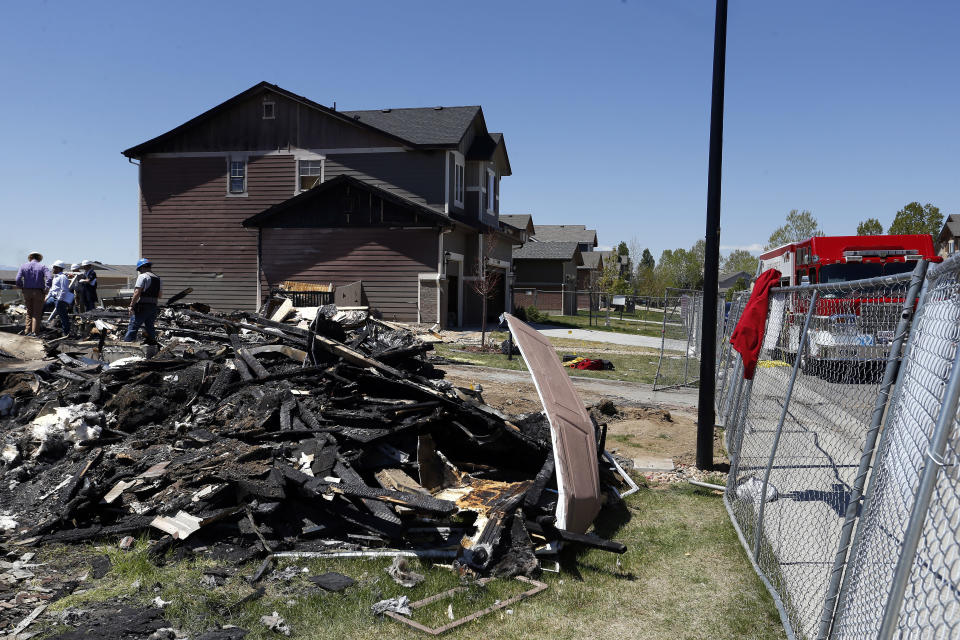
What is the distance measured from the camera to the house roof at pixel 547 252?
152ft

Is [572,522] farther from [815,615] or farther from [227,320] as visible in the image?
[227,320]

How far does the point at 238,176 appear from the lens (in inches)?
1092

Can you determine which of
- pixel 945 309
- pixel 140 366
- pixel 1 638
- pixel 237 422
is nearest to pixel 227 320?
pixel 140 366

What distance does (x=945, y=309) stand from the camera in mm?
2457

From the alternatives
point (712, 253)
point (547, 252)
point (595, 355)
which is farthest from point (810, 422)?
point (547, 252)

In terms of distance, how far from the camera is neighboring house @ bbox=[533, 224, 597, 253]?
66625 millimetres

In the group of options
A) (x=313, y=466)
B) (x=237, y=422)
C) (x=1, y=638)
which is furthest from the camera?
(x=237, y=422)

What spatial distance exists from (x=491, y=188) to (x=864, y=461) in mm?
29342

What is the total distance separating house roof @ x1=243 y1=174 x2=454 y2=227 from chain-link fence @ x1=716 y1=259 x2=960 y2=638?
17792mm

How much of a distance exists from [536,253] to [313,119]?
22.8 m

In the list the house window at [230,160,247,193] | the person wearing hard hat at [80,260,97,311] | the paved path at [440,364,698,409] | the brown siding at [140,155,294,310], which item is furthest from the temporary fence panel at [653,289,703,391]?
the house window at [230,160,247,193]

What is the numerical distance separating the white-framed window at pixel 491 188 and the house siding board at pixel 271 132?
5683mm

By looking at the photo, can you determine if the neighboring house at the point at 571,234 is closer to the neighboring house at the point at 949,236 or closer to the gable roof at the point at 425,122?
the neighboring house at the point at 949,236

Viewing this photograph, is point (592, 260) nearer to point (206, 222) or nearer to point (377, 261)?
point (377, 261)
